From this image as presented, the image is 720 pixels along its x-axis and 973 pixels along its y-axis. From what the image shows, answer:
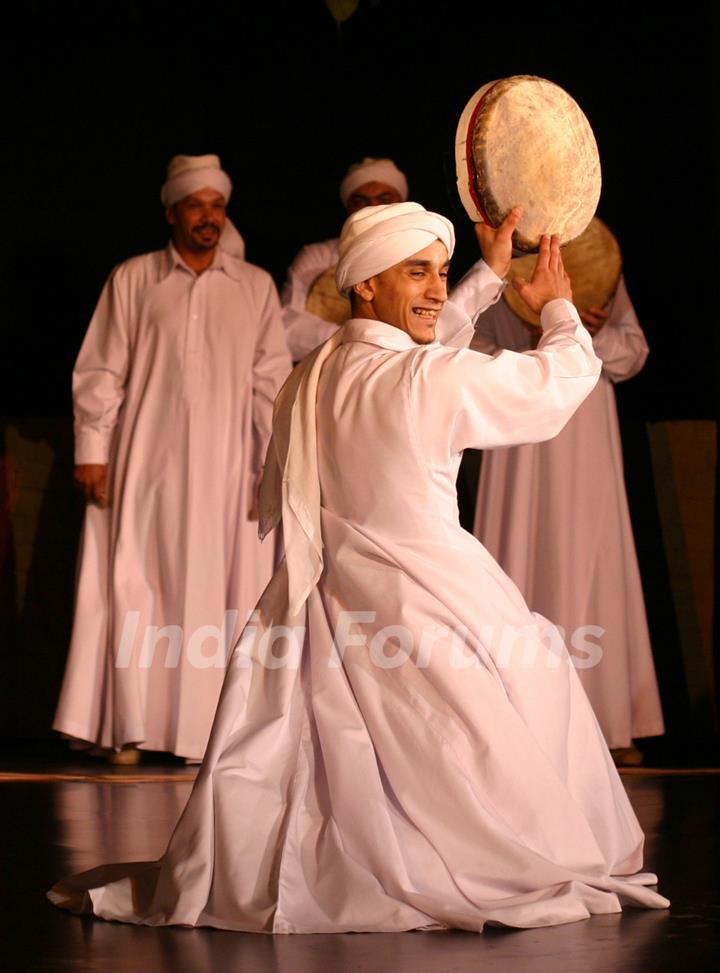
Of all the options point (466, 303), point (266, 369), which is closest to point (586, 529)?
point (266, 369)

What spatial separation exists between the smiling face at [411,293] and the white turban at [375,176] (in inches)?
124

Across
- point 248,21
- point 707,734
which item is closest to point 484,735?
point 707,734

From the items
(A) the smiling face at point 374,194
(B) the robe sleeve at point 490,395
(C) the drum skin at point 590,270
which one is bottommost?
(B) the robe sleeve at point 490,395

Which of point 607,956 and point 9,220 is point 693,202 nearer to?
point 9,220

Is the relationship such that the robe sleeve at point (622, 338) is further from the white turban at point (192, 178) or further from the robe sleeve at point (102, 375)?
the robe sleeve at point (102, 375)

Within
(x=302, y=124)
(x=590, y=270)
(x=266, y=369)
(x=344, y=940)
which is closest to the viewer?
(x=344, y=940)

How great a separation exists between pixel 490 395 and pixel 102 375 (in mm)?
3178

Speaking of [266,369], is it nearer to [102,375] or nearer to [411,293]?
[102,375]

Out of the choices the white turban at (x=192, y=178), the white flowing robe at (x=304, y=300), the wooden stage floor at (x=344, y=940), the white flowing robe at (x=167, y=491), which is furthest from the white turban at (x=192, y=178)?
the wooden stage floor at (x=344, y=940)

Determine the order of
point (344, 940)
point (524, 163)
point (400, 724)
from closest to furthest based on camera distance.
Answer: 1. point (344, 940)
2. point (400, 724)
3. point (524, 163)

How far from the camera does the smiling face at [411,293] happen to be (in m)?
3.96

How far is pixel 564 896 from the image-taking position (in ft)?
11.9

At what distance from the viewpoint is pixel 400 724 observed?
3709 mm

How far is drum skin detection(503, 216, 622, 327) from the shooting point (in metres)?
6.29
